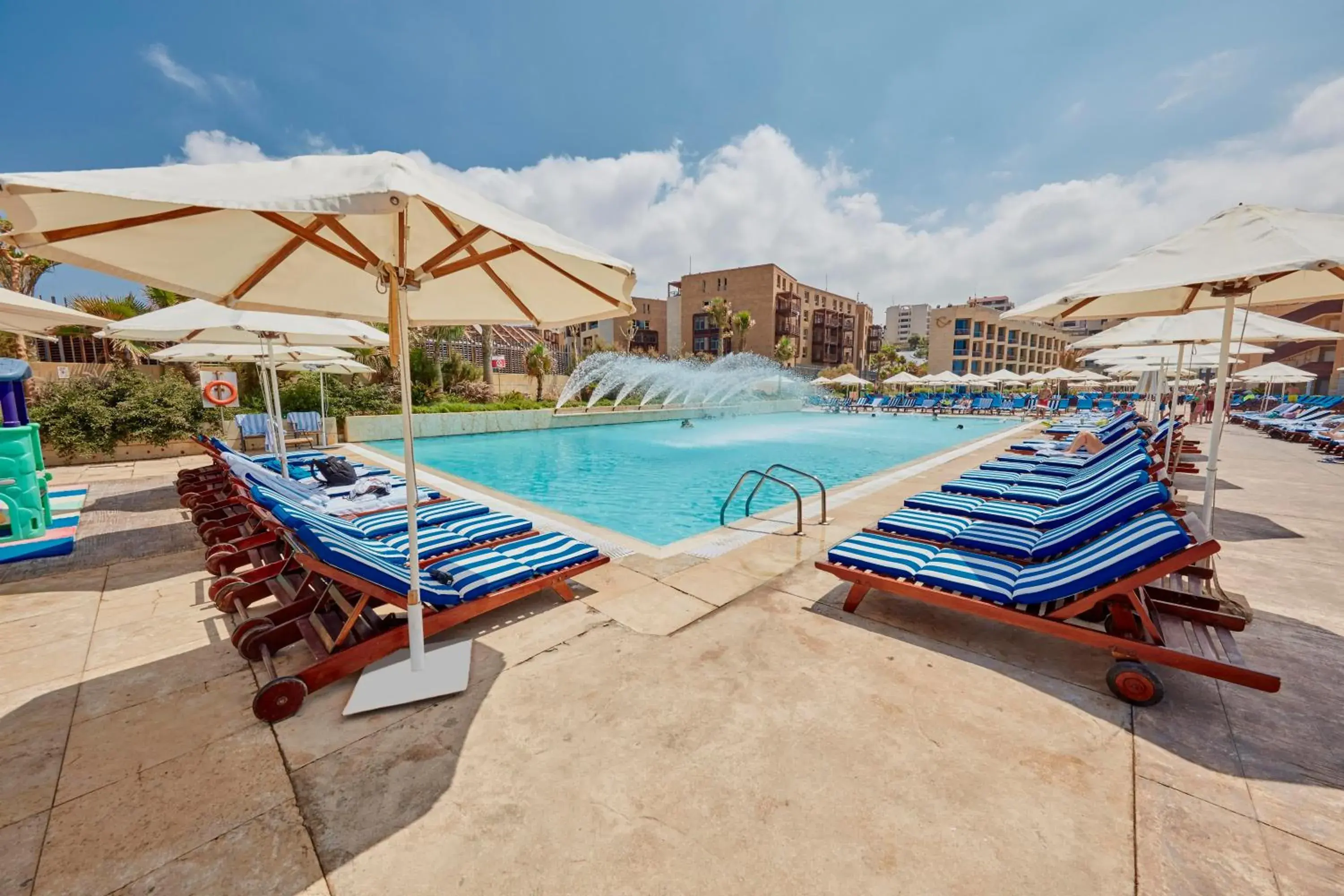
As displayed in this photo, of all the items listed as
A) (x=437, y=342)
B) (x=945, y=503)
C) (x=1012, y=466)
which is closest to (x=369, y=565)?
(x=945, y=503)

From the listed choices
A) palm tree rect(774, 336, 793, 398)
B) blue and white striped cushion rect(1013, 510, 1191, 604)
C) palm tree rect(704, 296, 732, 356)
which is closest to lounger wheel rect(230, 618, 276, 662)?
blue and white striped cushion rect(1013, 510, 1191, 604)

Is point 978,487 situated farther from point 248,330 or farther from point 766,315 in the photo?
point 766,315

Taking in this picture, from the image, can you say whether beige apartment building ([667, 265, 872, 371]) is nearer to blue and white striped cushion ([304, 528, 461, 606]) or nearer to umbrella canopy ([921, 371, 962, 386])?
umbrella canopy ([921, 371, 962, 386])

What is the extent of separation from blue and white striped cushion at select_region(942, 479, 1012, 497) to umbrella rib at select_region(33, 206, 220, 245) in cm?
732

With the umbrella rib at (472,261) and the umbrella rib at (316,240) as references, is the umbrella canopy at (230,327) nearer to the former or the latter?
the umbrella rib at (316,240)

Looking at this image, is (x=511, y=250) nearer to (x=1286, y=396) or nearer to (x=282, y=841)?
(x=282, y=841)

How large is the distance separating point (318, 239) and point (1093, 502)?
20.6 feet

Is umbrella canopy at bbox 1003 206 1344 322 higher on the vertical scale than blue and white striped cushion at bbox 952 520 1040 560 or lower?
higher

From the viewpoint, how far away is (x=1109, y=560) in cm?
315

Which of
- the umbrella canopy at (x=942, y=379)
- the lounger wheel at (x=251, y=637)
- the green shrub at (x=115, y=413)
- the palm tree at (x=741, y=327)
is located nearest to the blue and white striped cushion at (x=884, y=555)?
the lounger wheel at (x=251, y=637)

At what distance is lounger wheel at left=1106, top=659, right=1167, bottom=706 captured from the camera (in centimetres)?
281

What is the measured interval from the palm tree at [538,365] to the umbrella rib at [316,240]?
27.5m

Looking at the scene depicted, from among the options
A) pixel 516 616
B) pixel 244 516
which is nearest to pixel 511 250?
pixel 516 616

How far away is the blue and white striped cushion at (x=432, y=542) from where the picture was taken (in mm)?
4488
